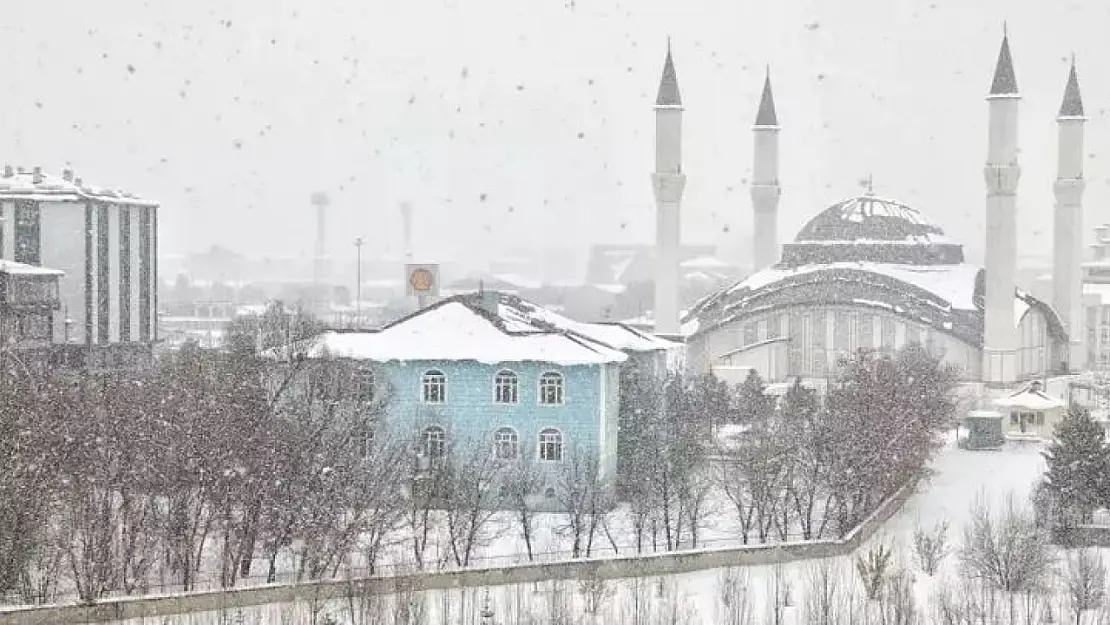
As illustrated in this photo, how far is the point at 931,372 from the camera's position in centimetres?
3688

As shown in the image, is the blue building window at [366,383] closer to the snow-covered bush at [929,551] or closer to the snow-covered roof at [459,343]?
the snow-covered roof at [459,343]

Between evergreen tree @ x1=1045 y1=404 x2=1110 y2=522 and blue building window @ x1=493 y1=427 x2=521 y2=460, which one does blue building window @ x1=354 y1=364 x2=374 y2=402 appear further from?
evergreen tree @ x1=1045 y1=404 x2=1110 y2=522

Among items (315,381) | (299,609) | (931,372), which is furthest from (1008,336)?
(299,609)

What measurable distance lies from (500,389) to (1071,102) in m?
30.5

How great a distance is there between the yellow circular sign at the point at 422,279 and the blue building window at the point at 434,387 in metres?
6.00

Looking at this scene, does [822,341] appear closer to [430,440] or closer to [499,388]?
[499,388]

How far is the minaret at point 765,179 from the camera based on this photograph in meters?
56.6

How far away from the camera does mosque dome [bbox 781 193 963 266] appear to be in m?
53.5

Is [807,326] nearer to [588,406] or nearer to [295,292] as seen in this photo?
[588,406]

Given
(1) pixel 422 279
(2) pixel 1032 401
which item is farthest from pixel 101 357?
(2) pixel 1032 401

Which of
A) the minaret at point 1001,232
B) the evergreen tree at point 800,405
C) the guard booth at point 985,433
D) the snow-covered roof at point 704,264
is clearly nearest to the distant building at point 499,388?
the evergreen tree at point 800,405

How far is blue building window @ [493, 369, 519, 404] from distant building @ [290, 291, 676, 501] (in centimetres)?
2

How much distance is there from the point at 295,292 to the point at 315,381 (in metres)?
105

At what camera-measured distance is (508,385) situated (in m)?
28.4
